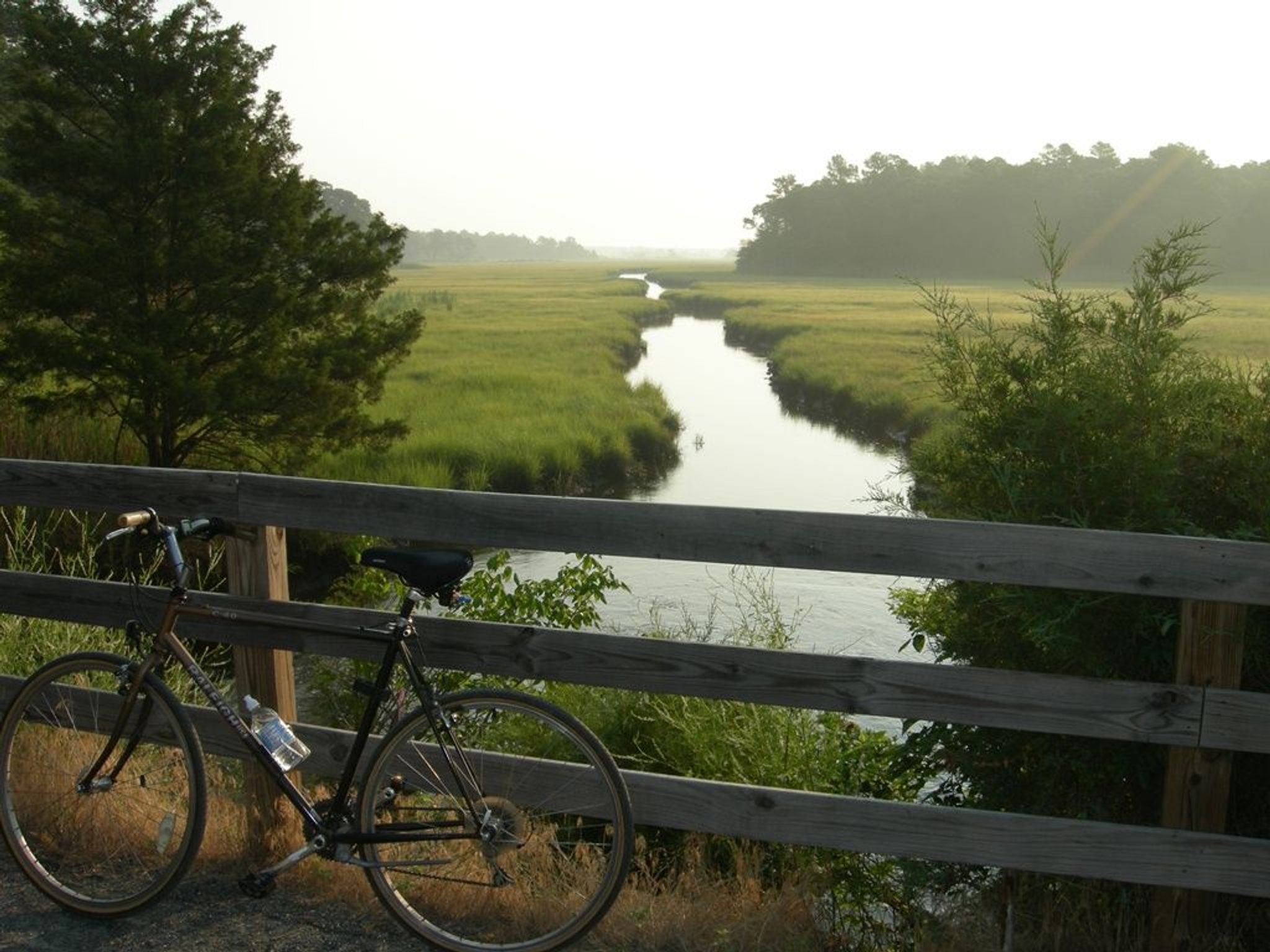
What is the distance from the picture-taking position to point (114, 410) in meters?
16.4

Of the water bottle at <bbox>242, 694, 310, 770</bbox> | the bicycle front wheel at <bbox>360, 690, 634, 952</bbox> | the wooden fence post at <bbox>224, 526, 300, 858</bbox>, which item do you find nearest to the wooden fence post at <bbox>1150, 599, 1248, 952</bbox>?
the bicycle front wheel at <bbox>360, 690, 634, 952</bbox>

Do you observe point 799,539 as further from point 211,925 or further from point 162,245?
point 162,245

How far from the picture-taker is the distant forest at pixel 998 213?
10144cm

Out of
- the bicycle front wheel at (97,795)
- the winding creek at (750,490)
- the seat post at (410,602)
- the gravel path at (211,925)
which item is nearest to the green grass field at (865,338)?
the winding creek at (750,490)

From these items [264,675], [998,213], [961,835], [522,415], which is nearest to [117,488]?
[264,675]

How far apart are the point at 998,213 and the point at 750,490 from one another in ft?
351

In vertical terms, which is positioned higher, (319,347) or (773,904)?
(319,347)

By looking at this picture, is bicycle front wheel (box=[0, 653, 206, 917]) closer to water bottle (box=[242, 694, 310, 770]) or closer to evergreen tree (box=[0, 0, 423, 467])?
water bottle (box=[242, 694, 310, 770])

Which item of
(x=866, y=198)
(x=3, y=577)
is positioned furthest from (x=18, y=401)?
(x=866, y=198)

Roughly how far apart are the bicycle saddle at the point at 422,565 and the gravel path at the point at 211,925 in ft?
4.07

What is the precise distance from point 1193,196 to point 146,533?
114795mm

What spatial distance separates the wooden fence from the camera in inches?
137

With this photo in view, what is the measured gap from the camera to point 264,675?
4.49 metres

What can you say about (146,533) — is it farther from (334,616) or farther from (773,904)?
(773,904)
